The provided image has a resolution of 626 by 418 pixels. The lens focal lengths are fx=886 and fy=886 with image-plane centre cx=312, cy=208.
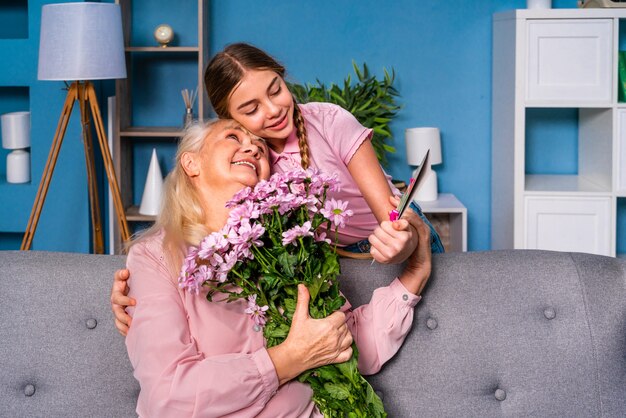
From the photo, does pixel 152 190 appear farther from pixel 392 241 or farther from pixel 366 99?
pixel 392 241

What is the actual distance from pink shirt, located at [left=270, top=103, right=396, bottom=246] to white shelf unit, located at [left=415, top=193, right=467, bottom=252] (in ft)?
6.08

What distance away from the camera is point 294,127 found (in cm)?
232

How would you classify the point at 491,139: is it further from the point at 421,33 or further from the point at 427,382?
the point at 427,382

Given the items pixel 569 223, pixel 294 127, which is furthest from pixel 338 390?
pixel 569 223

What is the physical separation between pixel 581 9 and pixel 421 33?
3.05 feet

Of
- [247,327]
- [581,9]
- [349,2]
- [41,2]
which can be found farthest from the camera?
[349,2]

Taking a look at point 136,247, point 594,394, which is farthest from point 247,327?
point 594,394

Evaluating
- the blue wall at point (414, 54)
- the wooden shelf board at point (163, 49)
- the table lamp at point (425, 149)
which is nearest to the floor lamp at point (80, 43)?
the wooden shelf board at point (163, 49)

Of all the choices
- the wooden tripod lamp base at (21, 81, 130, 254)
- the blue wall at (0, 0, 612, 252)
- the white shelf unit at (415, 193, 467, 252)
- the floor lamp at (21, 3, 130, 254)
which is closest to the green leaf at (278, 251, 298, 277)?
the floor lamp at (21, 3, 130, 254)

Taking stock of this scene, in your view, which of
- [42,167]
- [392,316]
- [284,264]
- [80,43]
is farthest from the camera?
[42,167]

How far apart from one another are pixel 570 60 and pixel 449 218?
1.00 meters

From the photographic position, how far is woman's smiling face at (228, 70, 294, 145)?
214 centimetres

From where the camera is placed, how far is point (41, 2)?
4.37m

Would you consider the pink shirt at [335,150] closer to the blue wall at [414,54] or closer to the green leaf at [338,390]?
the green leaf at [338,390]
